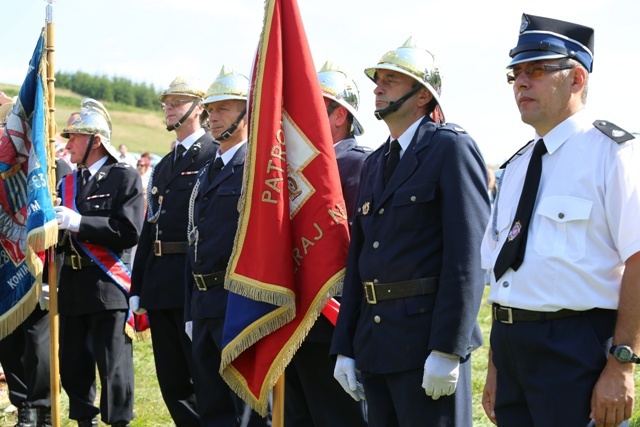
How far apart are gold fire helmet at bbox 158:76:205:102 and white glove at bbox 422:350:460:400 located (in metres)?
3.36

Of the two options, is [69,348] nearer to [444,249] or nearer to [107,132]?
[107,132]

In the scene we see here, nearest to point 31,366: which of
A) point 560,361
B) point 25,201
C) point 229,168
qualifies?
point 25,201

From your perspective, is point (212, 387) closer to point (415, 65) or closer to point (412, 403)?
point (412, 403)

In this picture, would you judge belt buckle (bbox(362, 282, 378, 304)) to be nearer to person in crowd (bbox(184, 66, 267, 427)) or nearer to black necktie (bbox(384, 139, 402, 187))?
black necktie (bbox(384, 139, 402, 187))

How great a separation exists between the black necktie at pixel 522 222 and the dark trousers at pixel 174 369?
10.4ft

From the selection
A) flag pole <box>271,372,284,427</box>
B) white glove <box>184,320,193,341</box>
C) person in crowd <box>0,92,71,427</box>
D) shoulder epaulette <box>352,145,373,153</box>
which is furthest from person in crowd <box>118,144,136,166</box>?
flag pole <box>271,372,284,427</box>

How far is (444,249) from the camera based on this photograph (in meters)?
3.85

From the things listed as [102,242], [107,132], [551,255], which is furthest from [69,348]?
[551,255]

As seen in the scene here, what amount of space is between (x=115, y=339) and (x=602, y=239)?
4285mm

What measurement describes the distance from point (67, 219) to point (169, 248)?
93 cm

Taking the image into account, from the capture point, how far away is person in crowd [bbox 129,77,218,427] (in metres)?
6.06

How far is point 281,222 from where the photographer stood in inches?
181

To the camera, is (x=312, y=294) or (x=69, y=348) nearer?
(x=312, y=294)

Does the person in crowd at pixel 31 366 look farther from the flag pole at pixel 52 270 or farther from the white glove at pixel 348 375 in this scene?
the white glove at pixel 348 375
